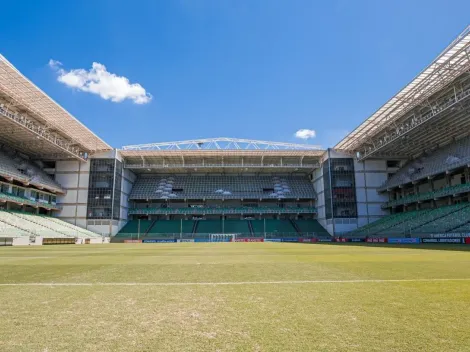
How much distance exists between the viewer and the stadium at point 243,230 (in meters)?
3.93

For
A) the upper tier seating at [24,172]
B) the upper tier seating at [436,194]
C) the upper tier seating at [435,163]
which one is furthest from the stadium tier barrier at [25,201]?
the upper tier seating at [436,194]

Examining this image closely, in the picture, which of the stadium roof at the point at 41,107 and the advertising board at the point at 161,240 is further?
the advertising board at the point at 161,240

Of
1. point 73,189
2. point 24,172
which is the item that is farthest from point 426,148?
point 24,172

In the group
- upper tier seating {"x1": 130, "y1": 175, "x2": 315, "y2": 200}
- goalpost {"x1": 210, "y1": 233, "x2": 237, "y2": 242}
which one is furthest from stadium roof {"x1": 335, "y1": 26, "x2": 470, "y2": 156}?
goalpost {"x1": 210, "y1": 233, "x2": 237, "y2": 242}

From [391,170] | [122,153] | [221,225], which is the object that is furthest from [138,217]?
[391,170]

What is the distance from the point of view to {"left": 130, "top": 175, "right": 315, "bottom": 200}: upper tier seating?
64.9m

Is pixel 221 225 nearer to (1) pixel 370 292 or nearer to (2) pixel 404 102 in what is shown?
(2) pixel 404 102

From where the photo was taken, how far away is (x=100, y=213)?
5600cm

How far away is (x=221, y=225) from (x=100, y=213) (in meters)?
22.3

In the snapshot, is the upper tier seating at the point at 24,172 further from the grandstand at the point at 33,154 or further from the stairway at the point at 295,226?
the stairway at the point at 295,226

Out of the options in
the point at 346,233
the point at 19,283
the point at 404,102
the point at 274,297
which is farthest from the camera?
the point at 346,233

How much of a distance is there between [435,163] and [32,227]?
191 feet

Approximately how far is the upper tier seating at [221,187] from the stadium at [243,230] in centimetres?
34

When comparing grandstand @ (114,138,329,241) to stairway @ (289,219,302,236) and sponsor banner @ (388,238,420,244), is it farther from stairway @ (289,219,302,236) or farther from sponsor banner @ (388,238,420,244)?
sponsor banner @ (388,238,420,244)
